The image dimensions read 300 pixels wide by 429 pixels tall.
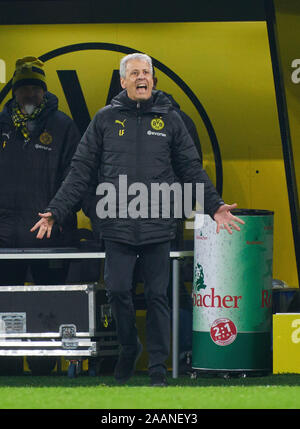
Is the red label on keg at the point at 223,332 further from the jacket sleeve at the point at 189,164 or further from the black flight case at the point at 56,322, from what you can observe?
the jacket sleeve at the point at 189,164

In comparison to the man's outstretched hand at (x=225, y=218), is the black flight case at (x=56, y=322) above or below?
below

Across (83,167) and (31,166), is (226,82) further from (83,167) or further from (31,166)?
(83,167)

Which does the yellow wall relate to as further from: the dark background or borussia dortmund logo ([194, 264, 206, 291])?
borussia dortmund logo ([194, 264, 206, 291])

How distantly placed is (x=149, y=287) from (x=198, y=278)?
614 mm

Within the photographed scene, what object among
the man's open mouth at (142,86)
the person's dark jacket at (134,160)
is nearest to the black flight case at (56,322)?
the person's dark jacket at (134,160)

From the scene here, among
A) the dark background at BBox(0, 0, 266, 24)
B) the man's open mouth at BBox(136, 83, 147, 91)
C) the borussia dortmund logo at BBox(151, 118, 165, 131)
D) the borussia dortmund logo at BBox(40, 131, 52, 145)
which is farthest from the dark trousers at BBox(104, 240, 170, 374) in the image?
the dark background at BBox(0, 0, 266, 24)

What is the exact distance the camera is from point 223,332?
6758 mm

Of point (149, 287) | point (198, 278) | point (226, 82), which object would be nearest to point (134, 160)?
point (149, 287)

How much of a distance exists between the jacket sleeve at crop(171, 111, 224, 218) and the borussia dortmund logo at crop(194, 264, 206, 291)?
53cm

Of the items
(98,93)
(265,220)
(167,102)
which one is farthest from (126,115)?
(98,93)

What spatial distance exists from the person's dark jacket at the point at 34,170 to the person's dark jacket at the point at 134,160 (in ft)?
2.69

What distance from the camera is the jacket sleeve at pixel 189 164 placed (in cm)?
635

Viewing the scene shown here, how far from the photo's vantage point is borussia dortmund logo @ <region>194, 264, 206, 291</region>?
6.80 meters

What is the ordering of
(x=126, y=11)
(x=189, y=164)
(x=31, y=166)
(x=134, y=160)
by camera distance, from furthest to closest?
1. (x=126, y=11)
2. (x=31, y=166)
3. (x=189, y=164)
4. (x=134, y=160)
